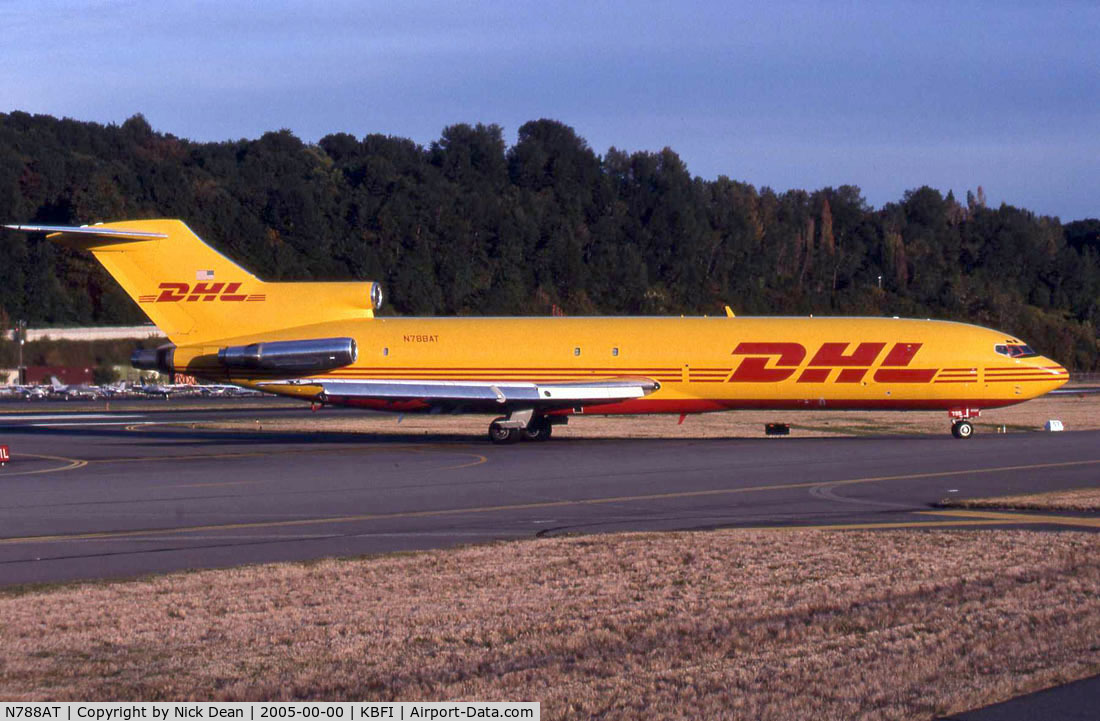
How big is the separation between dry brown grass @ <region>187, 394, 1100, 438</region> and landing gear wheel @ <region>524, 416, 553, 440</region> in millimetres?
1763

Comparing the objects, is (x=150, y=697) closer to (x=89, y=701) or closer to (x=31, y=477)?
(x=89, y=701)

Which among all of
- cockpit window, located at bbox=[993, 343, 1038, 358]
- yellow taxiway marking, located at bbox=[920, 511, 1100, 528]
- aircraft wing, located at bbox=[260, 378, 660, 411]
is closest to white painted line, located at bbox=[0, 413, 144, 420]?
aircraft wing, located at bbox=[260, 378, 660, 411]

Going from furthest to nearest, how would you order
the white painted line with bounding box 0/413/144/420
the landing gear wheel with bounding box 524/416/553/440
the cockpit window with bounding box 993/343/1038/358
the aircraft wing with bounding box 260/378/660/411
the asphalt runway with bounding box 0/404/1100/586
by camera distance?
the white painted line with bounding box 0/413/144/420 → the landing gear wheel with bounding box 524/416/553/440 → the cockpit window with bounding box 993/343/1038/358 → the aircraft wing with bounding box 260/378/660/411 → the asphalt runway with bounding box 0/404/1100/586

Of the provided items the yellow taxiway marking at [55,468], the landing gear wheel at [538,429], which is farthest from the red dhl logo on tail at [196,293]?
the landing gear wheel at [538,429]

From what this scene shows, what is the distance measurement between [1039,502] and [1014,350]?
17.1 metres

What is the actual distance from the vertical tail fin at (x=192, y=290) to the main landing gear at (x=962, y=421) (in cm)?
1920

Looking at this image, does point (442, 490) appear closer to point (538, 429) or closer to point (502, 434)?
point (502, 434)

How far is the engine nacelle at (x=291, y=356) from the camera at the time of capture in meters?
34.0

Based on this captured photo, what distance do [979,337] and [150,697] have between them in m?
30.9

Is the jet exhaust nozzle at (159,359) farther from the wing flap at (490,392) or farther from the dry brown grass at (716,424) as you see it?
the dry brown grass at (716,424)

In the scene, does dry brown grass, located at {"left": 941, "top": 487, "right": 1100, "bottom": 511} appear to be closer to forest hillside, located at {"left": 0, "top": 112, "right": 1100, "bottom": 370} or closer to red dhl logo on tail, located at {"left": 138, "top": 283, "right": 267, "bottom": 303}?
red dhl logo on tail, located at {"left": 138, "top": 283, "right": 267, "bottom": 303}

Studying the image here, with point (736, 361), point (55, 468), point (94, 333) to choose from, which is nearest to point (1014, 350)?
point (736, 361)

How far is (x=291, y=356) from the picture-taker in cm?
3403

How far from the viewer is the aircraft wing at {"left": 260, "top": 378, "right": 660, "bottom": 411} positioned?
3253 cm
